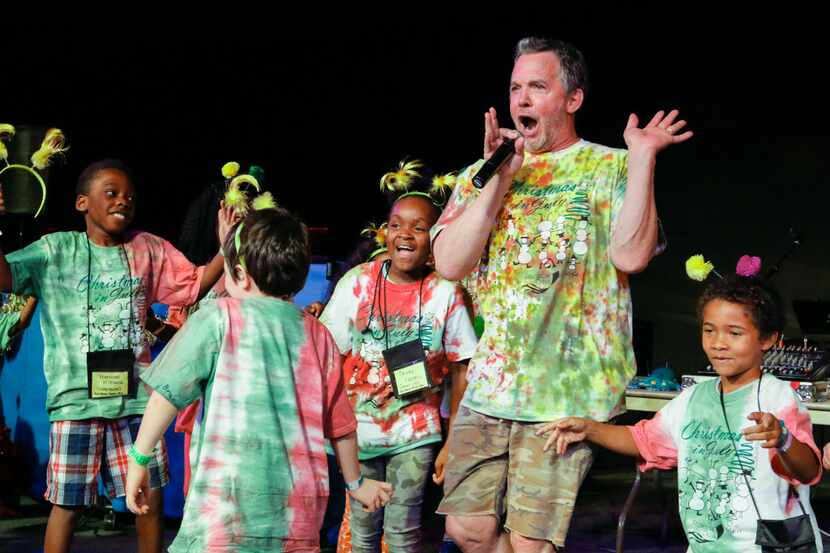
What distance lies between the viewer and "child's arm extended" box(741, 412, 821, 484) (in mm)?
2367

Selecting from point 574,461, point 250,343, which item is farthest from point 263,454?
point 574,461

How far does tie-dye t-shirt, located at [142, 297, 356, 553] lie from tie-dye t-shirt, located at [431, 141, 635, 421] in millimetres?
483

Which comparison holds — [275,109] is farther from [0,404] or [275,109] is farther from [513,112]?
[513,112]

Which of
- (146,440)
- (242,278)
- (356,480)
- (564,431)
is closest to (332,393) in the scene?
(356,480)

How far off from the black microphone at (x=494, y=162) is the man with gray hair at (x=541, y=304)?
0.02 metres

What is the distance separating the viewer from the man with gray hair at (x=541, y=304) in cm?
267

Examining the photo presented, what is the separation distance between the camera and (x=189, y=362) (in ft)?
8.20

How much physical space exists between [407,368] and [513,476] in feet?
2.59

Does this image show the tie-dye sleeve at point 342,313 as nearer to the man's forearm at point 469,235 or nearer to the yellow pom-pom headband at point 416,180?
the yellow pom-pom headband at point 416,180

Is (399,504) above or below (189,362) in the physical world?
below

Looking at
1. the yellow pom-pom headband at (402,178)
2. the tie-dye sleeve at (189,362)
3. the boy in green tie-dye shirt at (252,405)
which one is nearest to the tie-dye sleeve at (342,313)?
the yellow pom-pom headband at (402,178)

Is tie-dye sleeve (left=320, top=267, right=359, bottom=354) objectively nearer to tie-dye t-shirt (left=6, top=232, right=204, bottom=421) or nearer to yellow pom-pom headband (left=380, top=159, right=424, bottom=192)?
yellow pom-pom headband (left=380, top=159, right=424, bottom=192)

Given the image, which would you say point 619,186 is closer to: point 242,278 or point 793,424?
point 793,424

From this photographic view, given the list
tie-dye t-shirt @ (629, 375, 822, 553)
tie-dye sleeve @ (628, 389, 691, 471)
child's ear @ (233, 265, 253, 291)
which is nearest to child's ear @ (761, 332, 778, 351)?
tie-dye t-shirt @ (629, 375, 822, 553)
